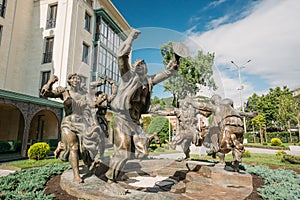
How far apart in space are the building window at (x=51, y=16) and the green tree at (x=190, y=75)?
62.3ft

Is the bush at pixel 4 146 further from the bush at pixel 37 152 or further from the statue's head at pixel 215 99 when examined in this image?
the statue's head at pixel 215 99

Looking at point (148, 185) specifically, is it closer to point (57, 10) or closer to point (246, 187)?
point (246, 187)

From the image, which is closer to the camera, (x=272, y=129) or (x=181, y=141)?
(x=181, y=141)

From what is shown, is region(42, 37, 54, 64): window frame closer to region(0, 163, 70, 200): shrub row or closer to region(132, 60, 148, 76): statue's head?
region(0, 163, 70, 200): shrub row

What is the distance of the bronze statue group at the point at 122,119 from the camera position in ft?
11.3

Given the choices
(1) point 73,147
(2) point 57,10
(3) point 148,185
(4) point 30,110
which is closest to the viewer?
(1) point 73,147

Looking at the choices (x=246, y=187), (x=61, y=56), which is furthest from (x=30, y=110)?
(x=246, y=187)

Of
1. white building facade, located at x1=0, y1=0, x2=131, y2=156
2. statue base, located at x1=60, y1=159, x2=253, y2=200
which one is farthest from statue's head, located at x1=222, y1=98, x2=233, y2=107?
white building facade, located at x1=0, y1=0, x2=131, y2=156

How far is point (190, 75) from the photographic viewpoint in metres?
3.72

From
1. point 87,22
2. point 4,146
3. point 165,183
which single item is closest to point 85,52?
point 87,22

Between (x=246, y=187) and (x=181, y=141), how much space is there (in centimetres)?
191

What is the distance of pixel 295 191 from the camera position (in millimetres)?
3559

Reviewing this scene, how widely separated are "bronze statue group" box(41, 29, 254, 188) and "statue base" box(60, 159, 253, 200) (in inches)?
11.1

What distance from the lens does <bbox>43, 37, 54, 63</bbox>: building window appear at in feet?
59.2
